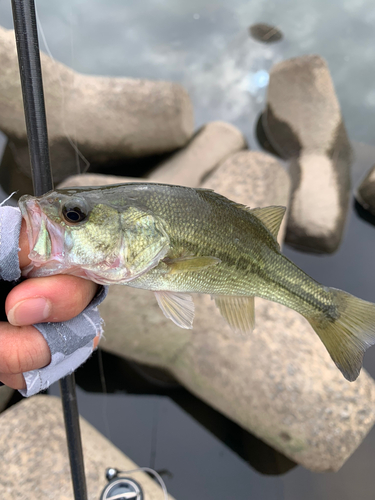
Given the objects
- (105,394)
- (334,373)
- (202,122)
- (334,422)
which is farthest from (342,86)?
(105,394)

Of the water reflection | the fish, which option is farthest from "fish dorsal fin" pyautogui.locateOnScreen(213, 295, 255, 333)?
the water reflection

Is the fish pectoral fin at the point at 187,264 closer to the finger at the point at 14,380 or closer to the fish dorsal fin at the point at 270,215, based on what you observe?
the fish dorsal fin at the point at 270,215

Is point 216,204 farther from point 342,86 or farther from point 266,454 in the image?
point 342,86

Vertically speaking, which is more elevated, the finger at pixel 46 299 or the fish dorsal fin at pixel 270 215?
the fish dorsal fin at pixel 270 215

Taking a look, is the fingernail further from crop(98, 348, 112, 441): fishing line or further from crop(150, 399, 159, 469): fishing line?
crop(150, 399, 159, 469): fishing line

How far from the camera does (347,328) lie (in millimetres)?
542

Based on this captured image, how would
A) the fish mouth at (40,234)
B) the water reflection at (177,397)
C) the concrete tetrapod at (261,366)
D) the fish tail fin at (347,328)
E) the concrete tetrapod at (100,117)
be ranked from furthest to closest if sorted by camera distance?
the concrete tetrapod at (100,117) < the water reflection at (177,397) < the concrete tetrapod at (261,366) < the fish tail fin at (347,328) < the fish mouth at (40,234)

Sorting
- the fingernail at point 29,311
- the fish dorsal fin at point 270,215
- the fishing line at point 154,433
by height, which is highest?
the fish dorsal fin at point 270,215

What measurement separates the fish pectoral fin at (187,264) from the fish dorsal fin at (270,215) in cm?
12

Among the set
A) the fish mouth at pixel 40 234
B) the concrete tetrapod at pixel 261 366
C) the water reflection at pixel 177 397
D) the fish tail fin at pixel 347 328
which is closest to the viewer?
the fish mouth at pixel 40 234

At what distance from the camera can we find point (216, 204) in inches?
19.6

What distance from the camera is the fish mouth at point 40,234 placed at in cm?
41

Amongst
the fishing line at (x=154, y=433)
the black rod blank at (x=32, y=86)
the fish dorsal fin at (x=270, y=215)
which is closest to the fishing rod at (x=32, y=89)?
the black rod blank at (x=32, y=86)

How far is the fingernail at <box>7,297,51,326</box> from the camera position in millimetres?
425
